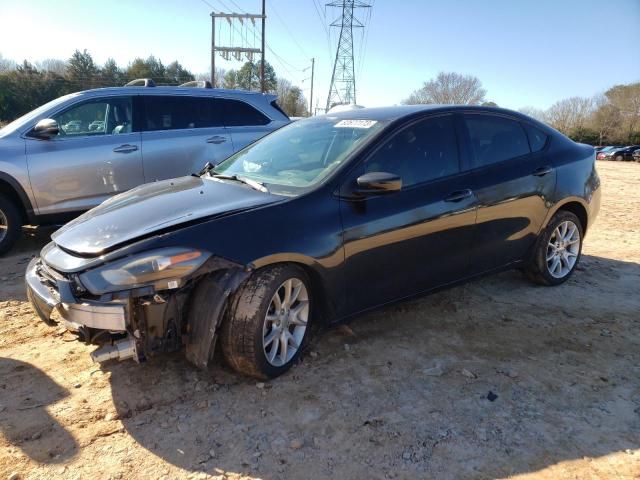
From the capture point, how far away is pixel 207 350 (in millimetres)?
2695

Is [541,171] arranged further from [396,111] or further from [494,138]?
[396,111]

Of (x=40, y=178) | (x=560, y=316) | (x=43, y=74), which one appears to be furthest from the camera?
(x=43, y=74)

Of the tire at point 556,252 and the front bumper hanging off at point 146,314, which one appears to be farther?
the tire at point 556,252

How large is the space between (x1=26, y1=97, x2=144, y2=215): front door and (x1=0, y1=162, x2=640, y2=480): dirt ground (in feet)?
6.35

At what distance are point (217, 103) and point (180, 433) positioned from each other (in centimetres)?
501

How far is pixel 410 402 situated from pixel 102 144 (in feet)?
15.5

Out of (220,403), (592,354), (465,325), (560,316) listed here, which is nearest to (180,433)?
(220,403)

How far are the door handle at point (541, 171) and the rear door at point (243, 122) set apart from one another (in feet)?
11.9

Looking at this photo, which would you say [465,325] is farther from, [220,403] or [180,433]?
[180,433]

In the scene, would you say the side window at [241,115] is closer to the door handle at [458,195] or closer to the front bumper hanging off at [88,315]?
the door handle at [458,195]

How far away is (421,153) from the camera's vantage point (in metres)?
3.63

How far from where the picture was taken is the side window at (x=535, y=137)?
438 centimetres

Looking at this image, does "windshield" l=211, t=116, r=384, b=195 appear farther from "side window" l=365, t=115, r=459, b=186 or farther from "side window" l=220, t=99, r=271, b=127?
"side window" l=220, t=99, r=271, b=127

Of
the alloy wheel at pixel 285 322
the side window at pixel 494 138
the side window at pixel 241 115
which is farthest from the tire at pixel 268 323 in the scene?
the side window at pixel 241 115
